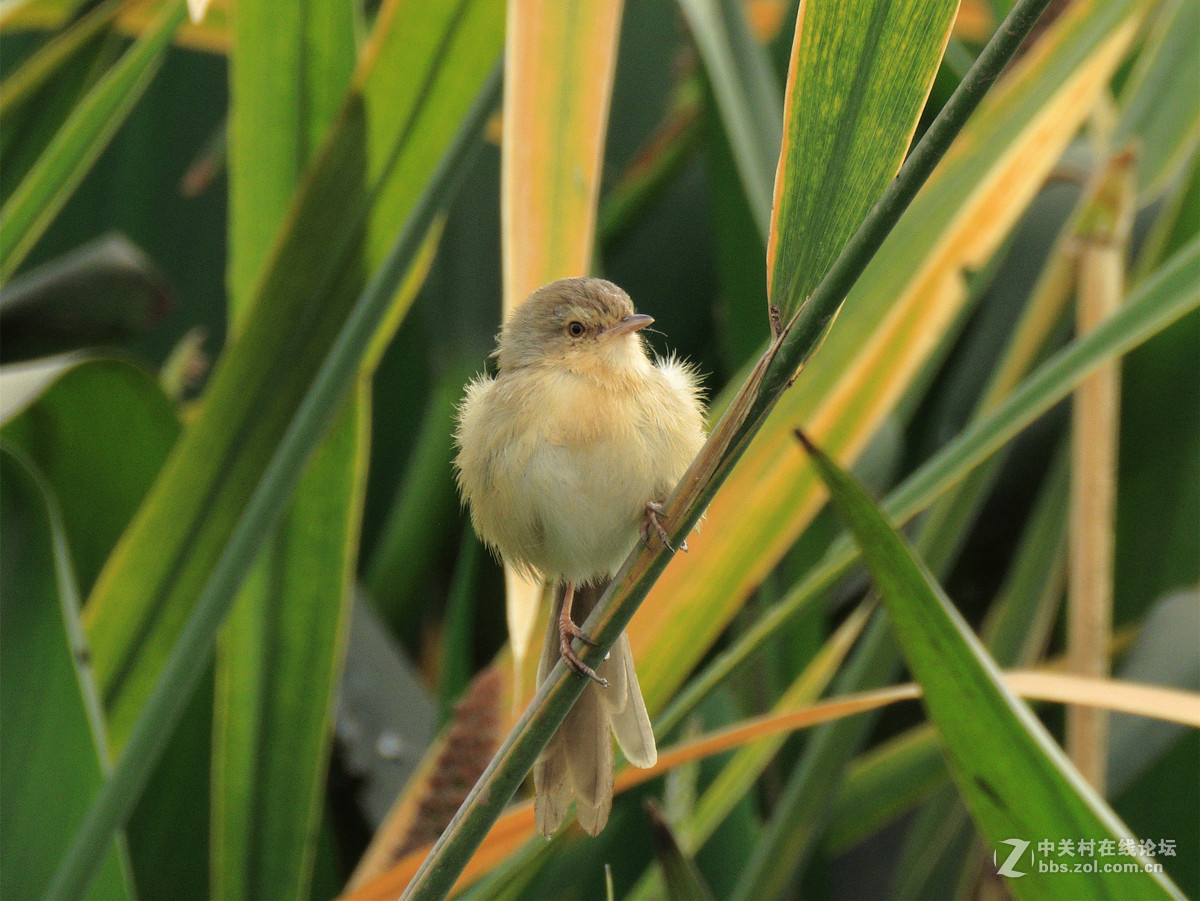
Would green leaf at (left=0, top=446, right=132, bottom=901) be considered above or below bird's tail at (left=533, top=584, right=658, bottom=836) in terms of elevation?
below

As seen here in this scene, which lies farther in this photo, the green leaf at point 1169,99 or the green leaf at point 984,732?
the green leaf at point 1169,99

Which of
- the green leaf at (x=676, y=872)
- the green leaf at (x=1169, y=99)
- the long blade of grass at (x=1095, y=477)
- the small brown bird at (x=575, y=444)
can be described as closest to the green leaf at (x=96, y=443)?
the small brown bird at (x=575, y=444)

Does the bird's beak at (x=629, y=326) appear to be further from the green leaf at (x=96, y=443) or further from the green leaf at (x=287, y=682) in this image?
the green leaf at (x=96, y=443)

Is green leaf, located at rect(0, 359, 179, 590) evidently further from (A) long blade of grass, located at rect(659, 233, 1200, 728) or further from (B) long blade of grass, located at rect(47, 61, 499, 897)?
(A) long blade of grass, located at rect(659, 233, 1200, 728)

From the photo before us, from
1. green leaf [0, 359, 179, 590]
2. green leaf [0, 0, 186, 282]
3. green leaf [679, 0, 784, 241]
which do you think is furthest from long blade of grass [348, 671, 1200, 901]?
green leaf [0, 0, 186, 282]

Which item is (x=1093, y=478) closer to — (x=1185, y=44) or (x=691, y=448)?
(x=691, y=448)

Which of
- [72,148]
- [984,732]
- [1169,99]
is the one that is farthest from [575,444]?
[1169,99]
